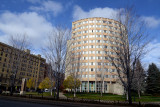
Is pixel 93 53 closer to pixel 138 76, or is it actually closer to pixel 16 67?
pixel 138 76

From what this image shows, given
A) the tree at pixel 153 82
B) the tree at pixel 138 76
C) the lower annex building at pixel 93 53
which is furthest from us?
the lower annex building at pixel 93 53

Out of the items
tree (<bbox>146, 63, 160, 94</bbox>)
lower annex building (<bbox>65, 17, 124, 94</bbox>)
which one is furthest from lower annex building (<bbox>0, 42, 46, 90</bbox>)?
tree (<bbox>146, 63, 160, 94</bbox>)

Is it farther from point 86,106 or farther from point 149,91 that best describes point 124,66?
point 149,91

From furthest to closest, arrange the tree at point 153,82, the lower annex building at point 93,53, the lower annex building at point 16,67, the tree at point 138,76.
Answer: the lower annex building at point 93,53 < the tree at point 153,82 < the lower annex building at point 16,67 < the tree at point 138,76

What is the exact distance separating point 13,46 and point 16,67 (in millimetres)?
4431

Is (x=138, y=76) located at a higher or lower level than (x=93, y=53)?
lower

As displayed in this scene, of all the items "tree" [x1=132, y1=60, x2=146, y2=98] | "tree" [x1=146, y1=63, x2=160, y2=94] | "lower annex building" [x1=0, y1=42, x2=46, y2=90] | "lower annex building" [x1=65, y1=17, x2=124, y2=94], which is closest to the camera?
"tree" [x1=132, y1=60, x2=146, y2=98]

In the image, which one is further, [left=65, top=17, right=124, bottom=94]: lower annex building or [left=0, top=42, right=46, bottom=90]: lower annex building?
[left=65, top=17, right=124, bottom=94]: lower annex building

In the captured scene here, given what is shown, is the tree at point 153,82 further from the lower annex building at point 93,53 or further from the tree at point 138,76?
the lower annex building at point 93,53

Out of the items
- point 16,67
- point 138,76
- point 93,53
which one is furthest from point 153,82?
point 16,67

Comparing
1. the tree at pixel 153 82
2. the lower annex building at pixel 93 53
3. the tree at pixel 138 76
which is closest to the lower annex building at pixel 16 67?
the lower annex building at pixel 93 53

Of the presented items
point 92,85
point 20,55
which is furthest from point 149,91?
point 20,55

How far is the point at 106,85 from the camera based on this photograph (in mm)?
52844

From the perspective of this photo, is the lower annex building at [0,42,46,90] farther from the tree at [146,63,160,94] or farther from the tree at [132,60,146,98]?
the tree at [146,63,160,94]
